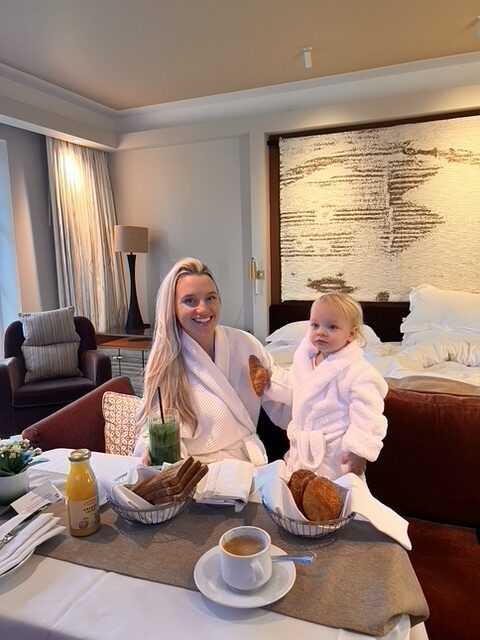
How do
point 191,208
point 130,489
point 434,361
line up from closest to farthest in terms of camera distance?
point 130,489 < point 434,361 < point 191,208

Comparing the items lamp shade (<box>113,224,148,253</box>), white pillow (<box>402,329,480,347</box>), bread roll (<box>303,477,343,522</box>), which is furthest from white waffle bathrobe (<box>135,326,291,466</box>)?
lamp shade (<box>113,224,148,253</box>)

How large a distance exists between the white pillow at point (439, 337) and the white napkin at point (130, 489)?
251cm

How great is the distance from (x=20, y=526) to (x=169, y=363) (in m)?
0.60

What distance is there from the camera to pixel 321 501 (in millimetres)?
967

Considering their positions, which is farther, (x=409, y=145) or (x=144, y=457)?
(x=409, y=145)

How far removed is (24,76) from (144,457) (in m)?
3.51

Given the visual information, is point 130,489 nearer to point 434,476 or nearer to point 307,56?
point 434,476

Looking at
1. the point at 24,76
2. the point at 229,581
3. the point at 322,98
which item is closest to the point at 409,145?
the point at 322,98

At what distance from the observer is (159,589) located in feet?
2.73

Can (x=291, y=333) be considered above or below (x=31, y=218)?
below

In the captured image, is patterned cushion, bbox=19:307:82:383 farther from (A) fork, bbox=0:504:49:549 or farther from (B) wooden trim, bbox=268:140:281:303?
(A) fork, bbox=0:504:49:549

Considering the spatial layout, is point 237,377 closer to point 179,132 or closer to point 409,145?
point 409,145

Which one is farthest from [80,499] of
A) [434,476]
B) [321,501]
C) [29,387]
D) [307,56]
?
[307,56]

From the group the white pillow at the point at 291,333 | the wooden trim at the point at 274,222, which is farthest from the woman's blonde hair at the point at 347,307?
the wooden trim at the point at 274,222
